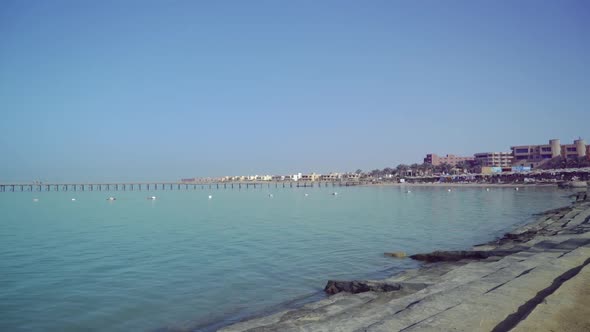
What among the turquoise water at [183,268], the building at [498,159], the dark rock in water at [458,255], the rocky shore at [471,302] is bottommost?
the turquoise water at [183,268]

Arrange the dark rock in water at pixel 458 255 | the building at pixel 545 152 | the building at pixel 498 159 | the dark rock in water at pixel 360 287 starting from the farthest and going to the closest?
the building at pixel 498 159
the building at pixel 545 152
the dark rock in water at pixel 458 255
the dark rock in water at pixel 360 287

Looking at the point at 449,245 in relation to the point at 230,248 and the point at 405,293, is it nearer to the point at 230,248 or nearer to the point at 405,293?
the point at 230,248

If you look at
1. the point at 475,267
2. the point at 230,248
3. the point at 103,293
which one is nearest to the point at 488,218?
the point at 230,248

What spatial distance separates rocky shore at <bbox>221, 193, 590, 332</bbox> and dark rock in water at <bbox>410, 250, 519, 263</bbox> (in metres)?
2.40

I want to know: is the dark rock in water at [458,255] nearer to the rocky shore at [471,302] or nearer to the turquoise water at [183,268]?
the turquoise water at [183,268]

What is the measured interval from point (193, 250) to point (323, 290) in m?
11.5

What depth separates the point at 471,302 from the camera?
741cm

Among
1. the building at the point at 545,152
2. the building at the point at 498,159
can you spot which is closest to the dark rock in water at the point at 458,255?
the building at the point at 545,152

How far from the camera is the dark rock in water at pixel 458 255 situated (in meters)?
15.6

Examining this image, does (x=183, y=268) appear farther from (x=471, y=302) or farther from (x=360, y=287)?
(x=471, y=302)

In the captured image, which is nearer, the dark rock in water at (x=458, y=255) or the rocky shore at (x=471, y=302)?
the rocky shore at (x=471, y=302)

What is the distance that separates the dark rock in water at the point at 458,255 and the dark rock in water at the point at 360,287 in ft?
20.3

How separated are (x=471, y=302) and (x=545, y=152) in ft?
536

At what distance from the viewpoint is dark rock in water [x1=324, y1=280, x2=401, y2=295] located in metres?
11.1
